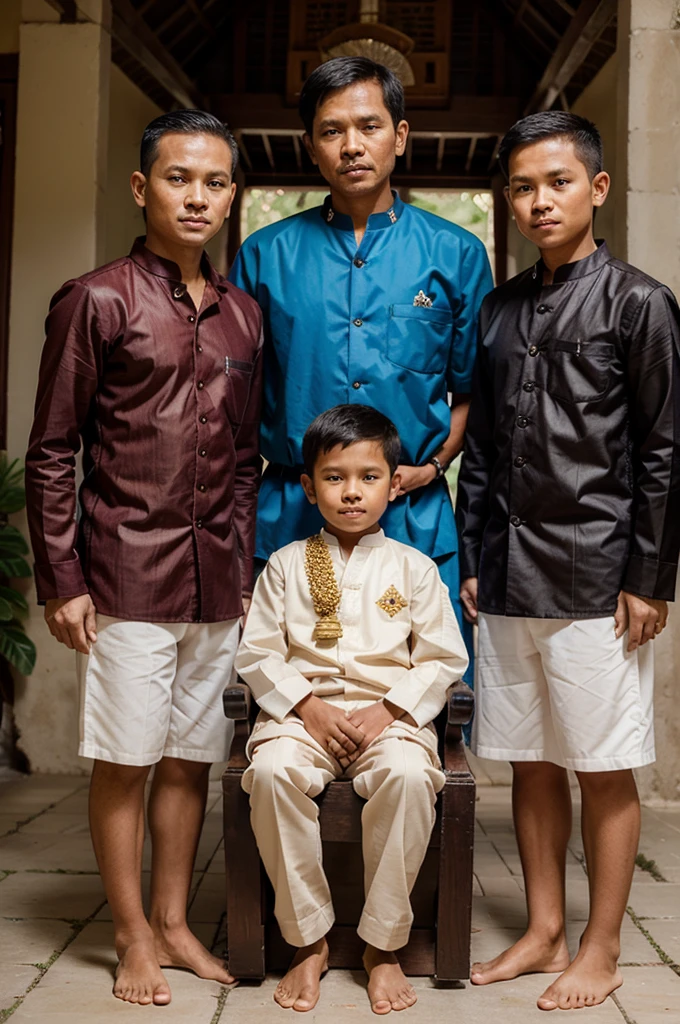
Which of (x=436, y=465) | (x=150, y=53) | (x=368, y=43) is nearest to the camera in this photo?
(x=436, y=465)

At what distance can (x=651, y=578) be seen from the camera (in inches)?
90.0

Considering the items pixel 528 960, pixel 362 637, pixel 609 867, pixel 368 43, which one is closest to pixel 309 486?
pixel 362 637

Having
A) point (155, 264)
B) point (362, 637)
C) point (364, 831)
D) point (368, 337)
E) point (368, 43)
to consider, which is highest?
point (368, 43)

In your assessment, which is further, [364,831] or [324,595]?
[324,595]

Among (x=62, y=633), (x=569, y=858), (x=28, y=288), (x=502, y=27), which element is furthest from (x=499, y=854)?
(x=502, y=27)

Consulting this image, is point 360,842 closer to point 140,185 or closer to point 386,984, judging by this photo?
point 386,984

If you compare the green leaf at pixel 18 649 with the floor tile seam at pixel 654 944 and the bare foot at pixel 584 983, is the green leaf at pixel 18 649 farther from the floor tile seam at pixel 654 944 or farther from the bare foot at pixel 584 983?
the bare foot at pixel 584 983

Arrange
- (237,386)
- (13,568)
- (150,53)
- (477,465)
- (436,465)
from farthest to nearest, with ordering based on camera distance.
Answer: (150,53) < (13,568) < (436,465) < (477,465) < (237,386)

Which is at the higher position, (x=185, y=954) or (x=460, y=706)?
(x=460, y=706)

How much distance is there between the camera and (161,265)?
2.43 m

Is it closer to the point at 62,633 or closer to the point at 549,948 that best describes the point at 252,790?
the point at 62,633

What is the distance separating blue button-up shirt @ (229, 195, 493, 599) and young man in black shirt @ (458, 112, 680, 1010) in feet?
0.94

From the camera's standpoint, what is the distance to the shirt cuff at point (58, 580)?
2279 mm

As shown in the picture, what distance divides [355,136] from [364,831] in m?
1.59
